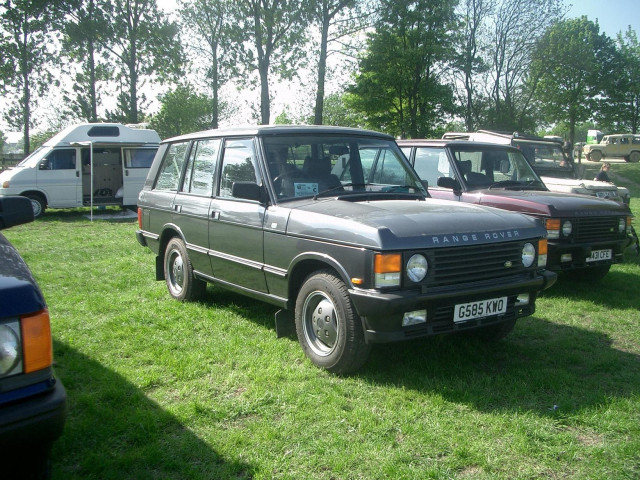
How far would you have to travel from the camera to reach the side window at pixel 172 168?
21.0ft

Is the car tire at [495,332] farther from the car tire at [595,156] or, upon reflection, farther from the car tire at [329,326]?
the car tire at [595,156]

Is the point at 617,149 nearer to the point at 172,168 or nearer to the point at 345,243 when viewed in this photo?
the point at 172,168

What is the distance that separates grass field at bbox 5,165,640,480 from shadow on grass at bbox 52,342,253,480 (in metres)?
0.01

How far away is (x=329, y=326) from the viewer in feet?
13.9

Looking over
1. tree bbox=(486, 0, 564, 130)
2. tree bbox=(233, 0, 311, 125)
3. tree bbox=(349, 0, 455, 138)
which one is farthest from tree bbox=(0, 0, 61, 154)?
tree bbox=(486, 0, 564, 130)

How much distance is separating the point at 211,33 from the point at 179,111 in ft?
19.7

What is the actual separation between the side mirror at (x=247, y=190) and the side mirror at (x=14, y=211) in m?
1.90

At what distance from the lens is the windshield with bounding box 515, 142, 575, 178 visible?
10703mm

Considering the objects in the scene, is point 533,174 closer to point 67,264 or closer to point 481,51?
point 67,264

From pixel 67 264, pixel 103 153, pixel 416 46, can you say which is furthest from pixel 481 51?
pixel 67 264

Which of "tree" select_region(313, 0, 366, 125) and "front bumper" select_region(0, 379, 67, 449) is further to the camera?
"tree" select_region(313, 0, 366, 125)

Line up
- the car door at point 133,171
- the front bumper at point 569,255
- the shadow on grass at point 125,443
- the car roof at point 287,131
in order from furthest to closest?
the car door at point 133,171 → the front bumper at point 569,255 → the car roof at point 287,131 → the shadow on grass at point 125,443

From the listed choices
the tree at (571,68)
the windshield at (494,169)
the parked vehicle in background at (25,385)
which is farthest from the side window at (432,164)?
the tree at (571,68)

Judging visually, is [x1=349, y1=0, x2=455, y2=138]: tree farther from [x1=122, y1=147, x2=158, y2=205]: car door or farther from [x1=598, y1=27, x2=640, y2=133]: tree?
[x1=598, y1=27, x2=640, y2=133]: tree
